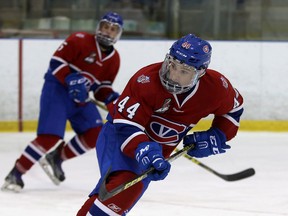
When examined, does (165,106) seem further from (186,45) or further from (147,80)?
(186,45)

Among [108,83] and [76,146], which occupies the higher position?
[108,83]

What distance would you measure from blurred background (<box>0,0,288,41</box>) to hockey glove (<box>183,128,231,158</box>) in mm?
3727

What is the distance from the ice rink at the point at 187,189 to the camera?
393cm

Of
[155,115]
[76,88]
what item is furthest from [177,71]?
[76,88]

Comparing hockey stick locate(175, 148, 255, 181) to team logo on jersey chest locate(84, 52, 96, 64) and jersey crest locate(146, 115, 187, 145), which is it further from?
jersey crest locate(146, 115, 187, 145)

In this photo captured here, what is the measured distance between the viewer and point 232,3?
691 centimetres

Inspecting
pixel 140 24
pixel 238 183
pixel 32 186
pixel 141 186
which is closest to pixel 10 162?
pixel 32 186

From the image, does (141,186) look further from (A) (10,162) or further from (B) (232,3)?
(B) (232,3)

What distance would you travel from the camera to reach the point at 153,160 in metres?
2.67

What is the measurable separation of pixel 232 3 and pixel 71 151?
9.07 ft

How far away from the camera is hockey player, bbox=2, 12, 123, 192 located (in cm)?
445

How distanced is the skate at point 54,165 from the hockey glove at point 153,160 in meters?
1.93

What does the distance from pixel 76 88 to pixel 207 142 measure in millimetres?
1512

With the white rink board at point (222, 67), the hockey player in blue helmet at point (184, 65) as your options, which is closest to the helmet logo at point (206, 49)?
the hockey player in blue helmet at point (184, 65)
